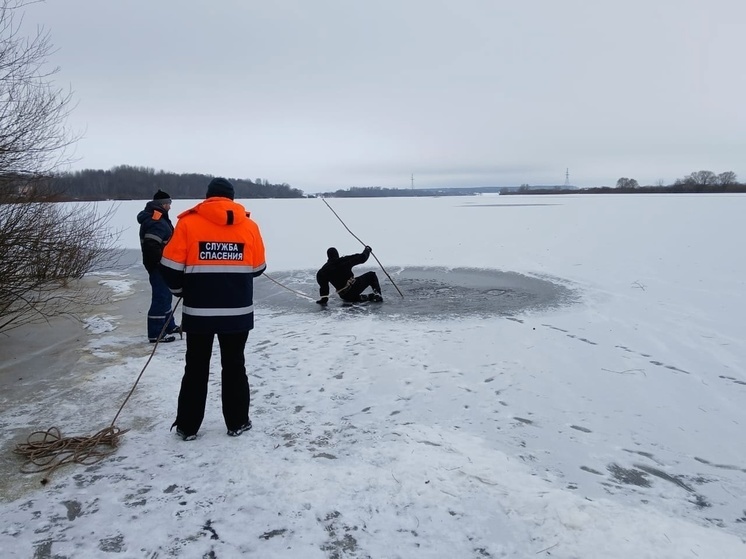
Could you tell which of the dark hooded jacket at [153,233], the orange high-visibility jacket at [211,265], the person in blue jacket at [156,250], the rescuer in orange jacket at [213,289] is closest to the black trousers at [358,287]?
the person in blue jacket at [156,250]

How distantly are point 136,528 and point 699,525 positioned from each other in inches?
115

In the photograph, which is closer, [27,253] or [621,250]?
[27,253]

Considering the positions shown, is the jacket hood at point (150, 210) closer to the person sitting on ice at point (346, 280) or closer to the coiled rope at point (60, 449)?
the coiled rope at point (60, 449)

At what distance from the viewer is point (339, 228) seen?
24.2 m

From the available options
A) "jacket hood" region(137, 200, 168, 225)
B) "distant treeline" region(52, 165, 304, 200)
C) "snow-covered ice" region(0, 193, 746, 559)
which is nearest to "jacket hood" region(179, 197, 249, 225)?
"snow-covered ice" region(0, 193, 746, 559)

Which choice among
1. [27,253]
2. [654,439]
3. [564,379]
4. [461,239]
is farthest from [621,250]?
[27,253]

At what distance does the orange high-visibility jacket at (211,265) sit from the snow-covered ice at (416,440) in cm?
89

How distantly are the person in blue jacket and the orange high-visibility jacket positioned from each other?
7.19 ft

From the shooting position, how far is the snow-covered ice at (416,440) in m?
2.47

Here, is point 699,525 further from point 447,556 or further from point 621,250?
point 621,250

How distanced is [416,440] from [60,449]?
238cm

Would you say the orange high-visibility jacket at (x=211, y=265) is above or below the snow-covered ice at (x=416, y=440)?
above

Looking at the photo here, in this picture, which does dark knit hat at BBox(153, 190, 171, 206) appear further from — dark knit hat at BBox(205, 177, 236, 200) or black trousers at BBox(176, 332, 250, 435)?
black trousers at BBox(176, 332, 250, 435)

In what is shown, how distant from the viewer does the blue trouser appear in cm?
565
